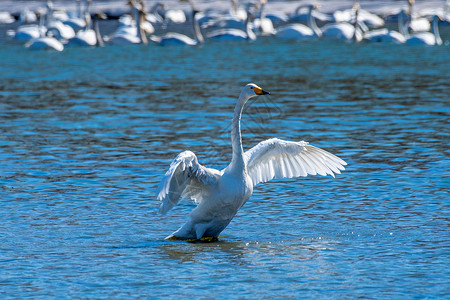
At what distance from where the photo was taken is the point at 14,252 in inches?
379

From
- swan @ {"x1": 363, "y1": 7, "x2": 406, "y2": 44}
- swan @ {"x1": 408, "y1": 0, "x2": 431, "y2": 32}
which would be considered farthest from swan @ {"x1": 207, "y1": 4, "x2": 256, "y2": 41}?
swan @ {"x1": 408, "y1": 0, "x2": 431, "y2": 32}

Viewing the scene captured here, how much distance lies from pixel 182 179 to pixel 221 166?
5.13 meters

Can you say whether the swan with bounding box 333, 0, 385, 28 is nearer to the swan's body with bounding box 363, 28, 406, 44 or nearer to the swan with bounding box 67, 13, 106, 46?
the swan's body with bounding box 363, 28, 406, 44

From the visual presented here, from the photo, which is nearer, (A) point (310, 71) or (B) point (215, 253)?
(B) point (215, 253)

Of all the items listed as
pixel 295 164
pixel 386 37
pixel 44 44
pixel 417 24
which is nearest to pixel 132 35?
pixel 44 44

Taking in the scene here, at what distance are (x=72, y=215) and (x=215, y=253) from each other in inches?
95.6

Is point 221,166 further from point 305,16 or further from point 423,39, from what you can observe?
point 305,16

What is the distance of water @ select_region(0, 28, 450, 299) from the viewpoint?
8703 millimetres

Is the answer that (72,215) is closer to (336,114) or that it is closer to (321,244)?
(321,244)

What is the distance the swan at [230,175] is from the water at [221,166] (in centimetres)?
28

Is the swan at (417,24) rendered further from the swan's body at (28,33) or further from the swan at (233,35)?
the swan's body at (28,33)

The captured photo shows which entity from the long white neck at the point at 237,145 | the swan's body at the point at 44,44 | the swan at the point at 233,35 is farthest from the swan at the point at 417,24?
the long white neck at the point at 237,145

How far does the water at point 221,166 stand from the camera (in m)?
8.70

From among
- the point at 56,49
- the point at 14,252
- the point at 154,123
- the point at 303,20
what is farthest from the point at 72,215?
the point at 303,20
